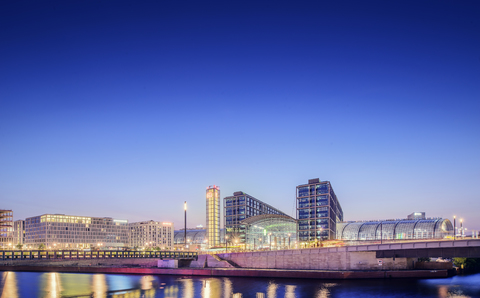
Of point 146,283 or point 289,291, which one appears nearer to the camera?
point 289,291

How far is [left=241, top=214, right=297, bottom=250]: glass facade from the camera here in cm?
15638

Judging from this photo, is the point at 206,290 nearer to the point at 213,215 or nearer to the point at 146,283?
the point at 146,283

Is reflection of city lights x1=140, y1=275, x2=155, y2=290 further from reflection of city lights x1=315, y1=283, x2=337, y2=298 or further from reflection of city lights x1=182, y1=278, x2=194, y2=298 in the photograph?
reflection of city lights x1=315, y1=283, x2=337, y2=298

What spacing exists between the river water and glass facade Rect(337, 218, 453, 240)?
91.1m

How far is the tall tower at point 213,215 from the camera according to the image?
17438cm

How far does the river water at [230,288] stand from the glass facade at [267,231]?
2938 inches

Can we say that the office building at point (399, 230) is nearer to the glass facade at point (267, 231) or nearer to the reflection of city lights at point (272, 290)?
the glass facade at point (267, 231)

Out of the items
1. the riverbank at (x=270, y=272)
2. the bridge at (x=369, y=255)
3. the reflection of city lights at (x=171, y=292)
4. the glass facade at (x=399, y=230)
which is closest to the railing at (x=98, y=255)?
the riverbank at (x=270, y=272)

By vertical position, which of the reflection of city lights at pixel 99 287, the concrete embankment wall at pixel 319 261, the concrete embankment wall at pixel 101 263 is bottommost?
the concrete embankment wall at pixel 101 263

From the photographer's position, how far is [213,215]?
177 meters

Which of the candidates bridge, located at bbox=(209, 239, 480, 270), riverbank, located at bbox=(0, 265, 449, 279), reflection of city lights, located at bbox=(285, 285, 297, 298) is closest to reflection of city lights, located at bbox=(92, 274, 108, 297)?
riverbank, located at bbox=(0, 265, 449, 279)

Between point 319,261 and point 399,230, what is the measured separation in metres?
99.9

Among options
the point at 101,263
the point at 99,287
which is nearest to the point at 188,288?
the point at 99,287

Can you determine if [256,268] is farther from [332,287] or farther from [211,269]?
[332,287]
